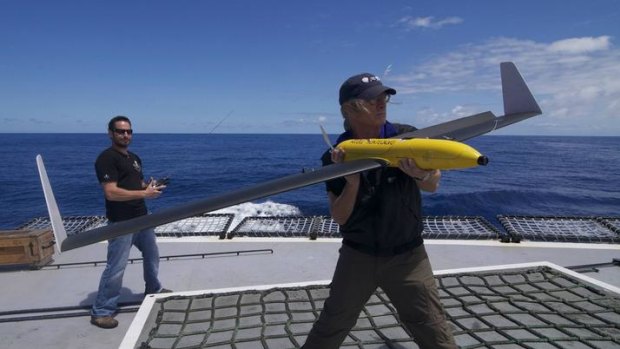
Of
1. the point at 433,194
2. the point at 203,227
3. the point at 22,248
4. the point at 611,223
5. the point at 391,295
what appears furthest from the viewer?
the point at 433,194

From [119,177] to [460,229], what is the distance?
7.18 meters

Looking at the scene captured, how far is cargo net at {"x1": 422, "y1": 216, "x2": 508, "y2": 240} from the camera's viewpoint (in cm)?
773

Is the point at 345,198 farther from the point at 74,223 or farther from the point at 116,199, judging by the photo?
the point at 74,223

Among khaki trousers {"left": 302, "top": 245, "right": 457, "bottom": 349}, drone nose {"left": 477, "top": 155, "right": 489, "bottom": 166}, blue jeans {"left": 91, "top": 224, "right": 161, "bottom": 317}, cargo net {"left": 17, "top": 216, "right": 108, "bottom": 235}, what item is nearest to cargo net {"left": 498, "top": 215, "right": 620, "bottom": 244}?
khaki trousers {"left": 302, "top": 245, "right": 457, "bottom": 349}

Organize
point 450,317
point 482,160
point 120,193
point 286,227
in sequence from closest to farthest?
point 482,160, point 450,317, point 120,193, point 286,227

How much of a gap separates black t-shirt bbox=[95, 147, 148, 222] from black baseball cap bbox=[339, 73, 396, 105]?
3.23 metres

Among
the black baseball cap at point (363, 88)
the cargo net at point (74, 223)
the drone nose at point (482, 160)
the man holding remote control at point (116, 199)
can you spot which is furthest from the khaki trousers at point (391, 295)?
the cargo net at point (74, 223)

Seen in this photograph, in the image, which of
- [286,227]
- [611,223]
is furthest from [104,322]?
[611,223]

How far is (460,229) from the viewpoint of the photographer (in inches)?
341

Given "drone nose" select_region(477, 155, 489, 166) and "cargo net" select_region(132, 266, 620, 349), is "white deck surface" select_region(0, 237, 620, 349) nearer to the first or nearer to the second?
"cargo net" select_region(132, 266, 620, 349)

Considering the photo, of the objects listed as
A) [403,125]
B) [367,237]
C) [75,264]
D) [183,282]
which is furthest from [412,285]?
[75,264]

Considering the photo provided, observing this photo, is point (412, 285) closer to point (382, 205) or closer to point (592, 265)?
Answer: point (382, 205)

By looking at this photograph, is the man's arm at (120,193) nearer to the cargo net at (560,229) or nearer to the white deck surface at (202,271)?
the white deck surface at (202,271)

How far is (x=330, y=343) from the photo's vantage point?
277cm
